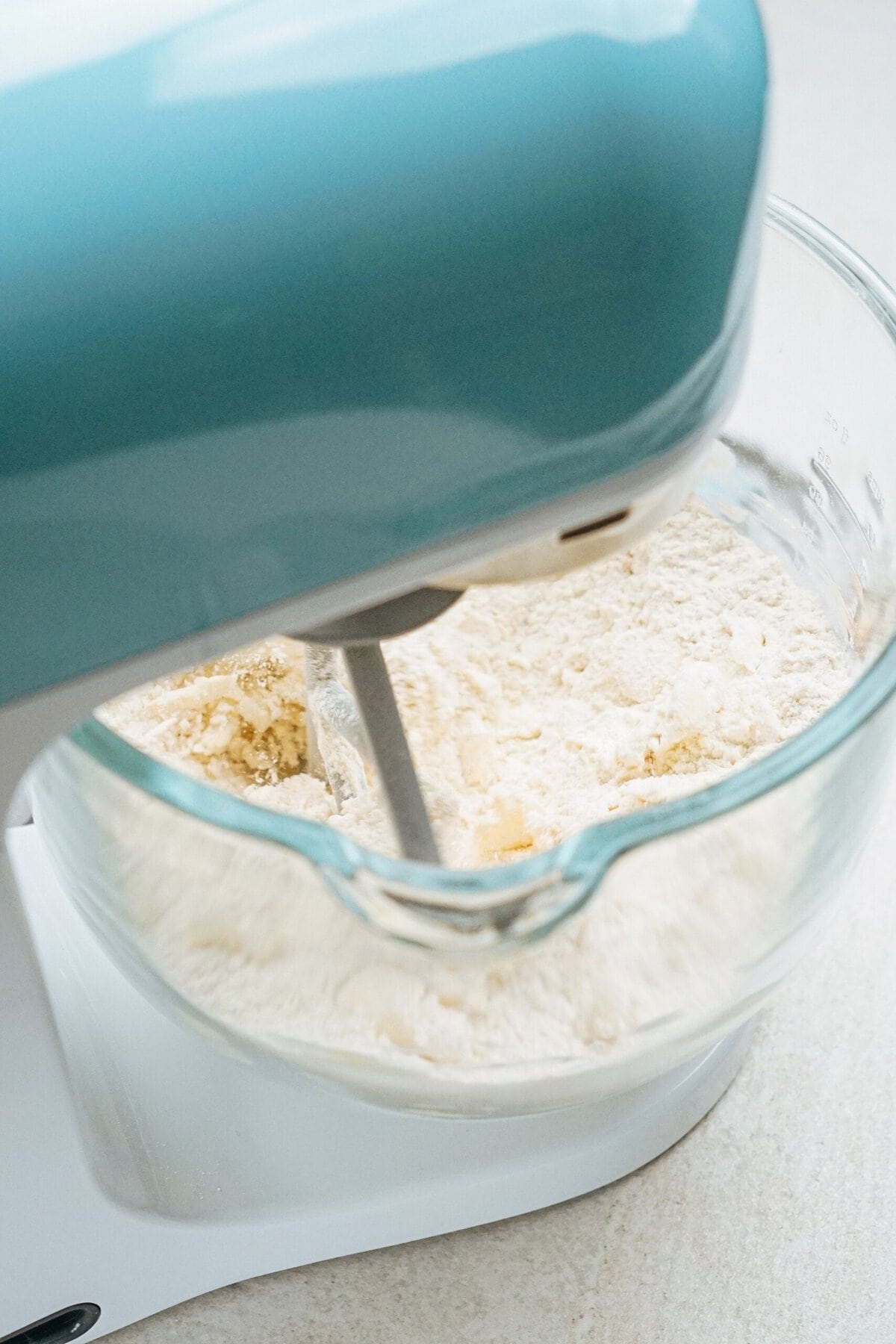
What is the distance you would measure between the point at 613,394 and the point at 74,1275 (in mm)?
363

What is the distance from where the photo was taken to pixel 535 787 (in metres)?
0.47

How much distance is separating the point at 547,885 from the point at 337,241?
0.50ft

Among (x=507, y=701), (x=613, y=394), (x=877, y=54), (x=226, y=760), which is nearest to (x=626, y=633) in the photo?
(x=507, y=701)

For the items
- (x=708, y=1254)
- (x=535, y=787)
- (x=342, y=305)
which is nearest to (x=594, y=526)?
(x=342, y=305)

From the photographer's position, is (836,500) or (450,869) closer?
(450,869)

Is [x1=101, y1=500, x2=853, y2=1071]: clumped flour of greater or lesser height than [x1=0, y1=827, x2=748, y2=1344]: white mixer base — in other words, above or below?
above

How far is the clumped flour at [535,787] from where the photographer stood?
1.05 feet

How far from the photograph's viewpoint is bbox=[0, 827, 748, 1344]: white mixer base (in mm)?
414

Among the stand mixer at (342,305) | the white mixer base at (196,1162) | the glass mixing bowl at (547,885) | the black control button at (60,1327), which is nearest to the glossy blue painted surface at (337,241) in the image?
the stand mixer at (342,305)

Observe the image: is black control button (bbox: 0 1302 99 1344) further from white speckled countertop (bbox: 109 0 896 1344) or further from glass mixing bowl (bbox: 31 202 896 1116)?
glass mixing bowl (bbox: 31 202 896 1116)

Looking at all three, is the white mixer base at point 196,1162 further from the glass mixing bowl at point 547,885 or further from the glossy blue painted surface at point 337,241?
the glossy blue painted surface at point 337,241

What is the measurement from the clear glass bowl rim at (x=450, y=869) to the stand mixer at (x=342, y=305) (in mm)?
51

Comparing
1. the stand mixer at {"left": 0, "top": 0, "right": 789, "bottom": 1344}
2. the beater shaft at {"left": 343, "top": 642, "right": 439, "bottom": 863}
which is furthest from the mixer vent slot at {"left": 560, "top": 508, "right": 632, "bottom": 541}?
the beater shaft at {"left": 343, "top": 642, "right": 439, "bottom": 863}

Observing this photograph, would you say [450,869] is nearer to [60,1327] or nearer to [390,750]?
[390,750]
